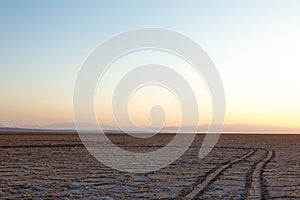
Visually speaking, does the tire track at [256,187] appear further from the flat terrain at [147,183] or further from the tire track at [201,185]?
the tire track at [201,185]

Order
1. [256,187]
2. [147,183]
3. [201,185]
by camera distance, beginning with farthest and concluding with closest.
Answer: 1. [147,183]
2. [201,185]
3. [256,187]

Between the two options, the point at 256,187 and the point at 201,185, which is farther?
the point at 201,185

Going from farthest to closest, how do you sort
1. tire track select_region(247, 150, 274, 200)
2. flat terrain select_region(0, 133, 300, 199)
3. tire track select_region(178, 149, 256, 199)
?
flat terrain select_region(0, 133, 300, 199) < tire track select_region(178, 149, 256, 199) < tire track select_region(247, 150, 274, 200)

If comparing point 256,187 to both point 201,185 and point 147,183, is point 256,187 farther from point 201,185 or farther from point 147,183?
point 147,183

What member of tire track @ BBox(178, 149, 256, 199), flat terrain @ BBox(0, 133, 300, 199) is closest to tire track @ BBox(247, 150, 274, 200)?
flat terrain @ BBox(0, 133, 300, 199)

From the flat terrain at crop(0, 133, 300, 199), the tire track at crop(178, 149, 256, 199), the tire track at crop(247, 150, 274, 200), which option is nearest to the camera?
the tire track at crop(247, 150, 274, 200)

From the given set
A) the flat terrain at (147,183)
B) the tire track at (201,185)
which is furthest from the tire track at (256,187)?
the tire track at (201,185)

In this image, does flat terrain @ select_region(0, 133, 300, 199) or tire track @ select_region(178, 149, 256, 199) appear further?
flat terrain @ select_region(0, 133, 300, 199)

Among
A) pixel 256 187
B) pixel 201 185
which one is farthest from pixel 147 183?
pixel 256 187

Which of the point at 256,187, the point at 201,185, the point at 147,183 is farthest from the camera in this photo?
the point at 147,183

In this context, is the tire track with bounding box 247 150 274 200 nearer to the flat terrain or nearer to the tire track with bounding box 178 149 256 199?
the flat terrain

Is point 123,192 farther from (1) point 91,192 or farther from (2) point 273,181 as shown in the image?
(2) point 273,181

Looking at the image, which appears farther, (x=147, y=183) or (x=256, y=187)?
(x=147, y=183)

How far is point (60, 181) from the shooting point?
11609 mm
